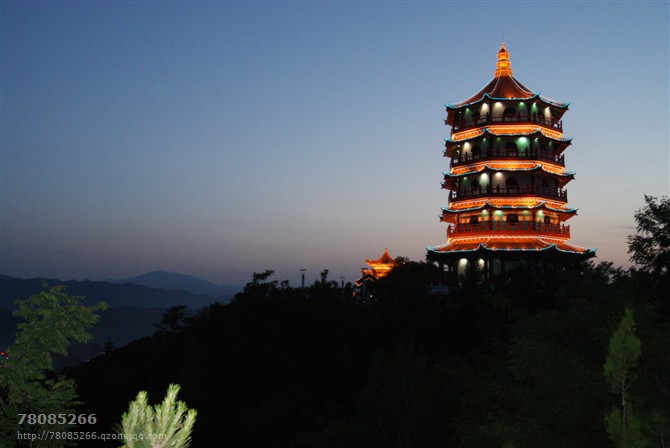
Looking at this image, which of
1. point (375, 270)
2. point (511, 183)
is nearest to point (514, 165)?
point (511, 183)

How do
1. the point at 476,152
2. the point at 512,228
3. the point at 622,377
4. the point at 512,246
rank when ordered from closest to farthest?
the point at 622,377 < the point at 512,246 < the point at 512,228 < the point at 476,152

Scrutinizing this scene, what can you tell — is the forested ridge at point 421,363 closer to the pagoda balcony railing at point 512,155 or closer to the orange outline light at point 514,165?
the orange outline light at point 514,165

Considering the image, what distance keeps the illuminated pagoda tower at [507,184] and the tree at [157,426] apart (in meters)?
42.3

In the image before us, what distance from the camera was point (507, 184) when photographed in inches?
1934

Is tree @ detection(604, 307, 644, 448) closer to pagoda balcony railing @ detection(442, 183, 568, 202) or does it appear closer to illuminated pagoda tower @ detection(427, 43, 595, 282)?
illuminated pagoda tower @ detection(427, 43, 595, 282)

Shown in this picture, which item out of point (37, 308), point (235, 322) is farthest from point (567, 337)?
point (235, 322)

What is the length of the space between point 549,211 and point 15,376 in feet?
146

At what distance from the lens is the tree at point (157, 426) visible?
574 cm

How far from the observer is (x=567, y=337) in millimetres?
11719

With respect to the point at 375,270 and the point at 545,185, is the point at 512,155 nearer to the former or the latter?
the point at 545,185

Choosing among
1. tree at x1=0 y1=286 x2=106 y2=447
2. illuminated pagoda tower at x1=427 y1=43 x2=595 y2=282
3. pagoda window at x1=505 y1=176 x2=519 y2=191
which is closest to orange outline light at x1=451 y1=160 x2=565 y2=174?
illuminated pagoda tower at x1=427 y1=43 x2=595 y2=282

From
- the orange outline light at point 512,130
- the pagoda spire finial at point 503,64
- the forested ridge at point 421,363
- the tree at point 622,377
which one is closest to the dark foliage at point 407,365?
the forested ridge at point 421,363

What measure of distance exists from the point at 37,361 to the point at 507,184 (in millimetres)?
42734

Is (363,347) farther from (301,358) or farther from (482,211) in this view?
(482,211)
